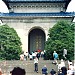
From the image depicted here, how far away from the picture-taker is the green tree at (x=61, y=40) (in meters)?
31.4

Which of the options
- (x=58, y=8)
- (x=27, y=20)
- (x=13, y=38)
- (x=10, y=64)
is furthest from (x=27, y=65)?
(x=58, y=8)

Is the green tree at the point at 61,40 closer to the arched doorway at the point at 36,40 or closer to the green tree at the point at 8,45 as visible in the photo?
the green tree at the point at 8,45

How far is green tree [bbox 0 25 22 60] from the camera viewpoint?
3206 cm

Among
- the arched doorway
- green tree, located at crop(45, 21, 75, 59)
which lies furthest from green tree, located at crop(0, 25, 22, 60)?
the arched doorway

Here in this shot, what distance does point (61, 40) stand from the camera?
105ft

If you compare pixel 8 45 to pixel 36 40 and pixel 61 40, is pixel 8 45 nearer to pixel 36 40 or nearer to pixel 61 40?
pixel 61 40

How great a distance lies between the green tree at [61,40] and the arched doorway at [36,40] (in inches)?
369

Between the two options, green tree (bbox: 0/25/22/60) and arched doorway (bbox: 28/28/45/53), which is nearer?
green tree (bbox: 0/25/22/60)

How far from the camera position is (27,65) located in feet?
89.5

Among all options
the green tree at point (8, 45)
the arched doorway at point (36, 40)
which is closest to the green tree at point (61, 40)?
the green tree at point (8, 45)

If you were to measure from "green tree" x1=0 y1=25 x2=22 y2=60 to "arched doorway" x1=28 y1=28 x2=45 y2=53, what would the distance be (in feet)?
30.1

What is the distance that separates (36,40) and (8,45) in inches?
446

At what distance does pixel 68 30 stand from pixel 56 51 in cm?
271

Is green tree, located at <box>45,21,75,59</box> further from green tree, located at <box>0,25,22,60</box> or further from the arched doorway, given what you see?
the arched doorway
